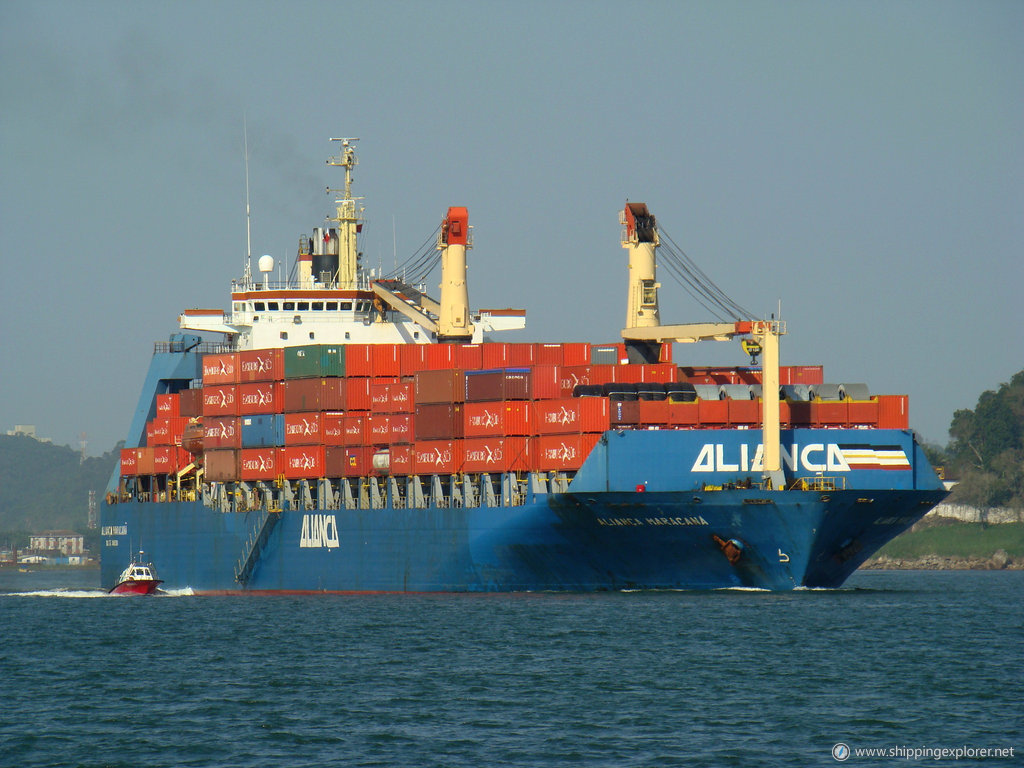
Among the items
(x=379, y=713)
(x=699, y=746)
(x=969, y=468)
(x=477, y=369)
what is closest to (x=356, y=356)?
(x=477, y=369)

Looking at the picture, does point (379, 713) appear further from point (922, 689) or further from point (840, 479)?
point (840, 479)

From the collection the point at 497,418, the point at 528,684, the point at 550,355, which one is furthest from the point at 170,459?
the point at 528,684

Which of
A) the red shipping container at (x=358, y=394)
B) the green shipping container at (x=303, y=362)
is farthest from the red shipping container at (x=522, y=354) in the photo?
the green shipping container at (x=303, y=362)

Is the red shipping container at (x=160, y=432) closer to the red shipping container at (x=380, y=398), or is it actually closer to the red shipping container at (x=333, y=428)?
the red shipping container at (x=333, y=428)

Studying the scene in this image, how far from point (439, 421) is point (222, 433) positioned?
47.1ft

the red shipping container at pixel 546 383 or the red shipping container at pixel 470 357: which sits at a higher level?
the red shipping container at pixel 470 357

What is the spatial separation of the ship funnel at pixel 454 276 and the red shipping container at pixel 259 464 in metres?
8.79

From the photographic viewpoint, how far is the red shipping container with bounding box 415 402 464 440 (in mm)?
60625

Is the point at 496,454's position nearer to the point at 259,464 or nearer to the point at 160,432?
the point at 259,464

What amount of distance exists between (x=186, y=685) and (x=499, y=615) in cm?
1536

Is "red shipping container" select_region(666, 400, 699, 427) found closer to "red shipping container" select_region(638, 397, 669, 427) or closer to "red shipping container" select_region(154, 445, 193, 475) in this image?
"red shipping container" select_region(638, 397, 669, 427)

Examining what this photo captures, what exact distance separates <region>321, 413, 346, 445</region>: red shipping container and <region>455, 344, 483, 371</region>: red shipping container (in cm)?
648

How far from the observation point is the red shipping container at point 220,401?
231 ft

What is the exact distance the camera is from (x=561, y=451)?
2239 inches
